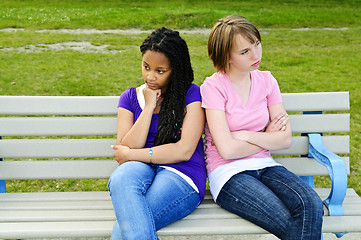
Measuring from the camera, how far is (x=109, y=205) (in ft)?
8.86

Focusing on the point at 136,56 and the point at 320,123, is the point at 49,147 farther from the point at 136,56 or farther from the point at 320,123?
the point at 136,56

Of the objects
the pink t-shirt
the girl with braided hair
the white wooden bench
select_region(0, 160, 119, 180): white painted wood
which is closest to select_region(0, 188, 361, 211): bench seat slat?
the white wooden bench

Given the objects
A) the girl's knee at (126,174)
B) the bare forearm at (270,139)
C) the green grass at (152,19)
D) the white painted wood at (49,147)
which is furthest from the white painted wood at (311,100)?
the green grass at (152,19)

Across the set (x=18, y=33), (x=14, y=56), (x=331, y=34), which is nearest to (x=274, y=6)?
(x=331, y=34)

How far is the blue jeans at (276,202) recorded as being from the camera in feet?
7.31

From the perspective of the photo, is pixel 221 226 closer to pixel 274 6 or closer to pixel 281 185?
pixel 281 185

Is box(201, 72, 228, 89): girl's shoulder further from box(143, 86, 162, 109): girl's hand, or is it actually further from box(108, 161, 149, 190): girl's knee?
box(108, 161, 149, 190): girl's knee

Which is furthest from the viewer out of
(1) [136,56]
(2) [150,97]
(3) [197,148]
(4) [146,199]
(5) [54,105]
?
(1) [136,56]

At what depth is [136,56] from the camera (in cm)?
906

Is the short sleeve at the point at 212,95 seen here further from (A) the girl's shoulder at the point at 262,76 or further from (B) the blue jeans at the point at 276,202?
(B) the blue jeans at the point at 276,202

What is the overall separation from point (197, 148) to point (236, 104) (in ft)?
1.18

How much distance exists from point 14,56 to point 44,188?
554 cm

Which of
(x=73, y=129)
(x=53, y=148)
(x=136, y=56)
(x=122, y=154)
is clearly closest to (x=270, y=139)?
(x=122, y=154)

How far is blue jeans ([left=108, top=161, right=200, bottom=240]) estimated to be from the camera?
2143 mm
